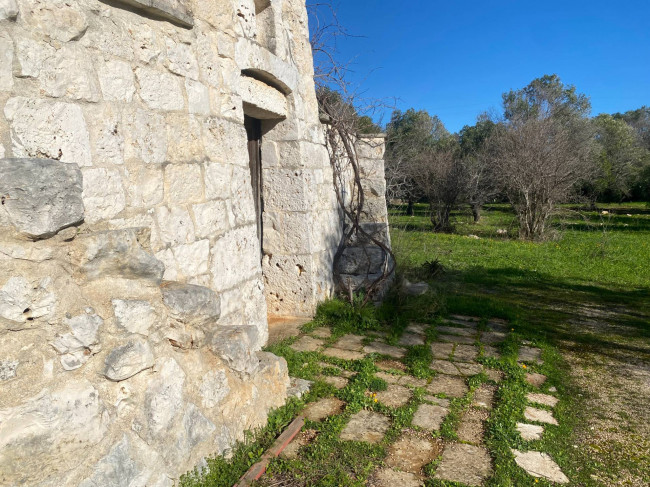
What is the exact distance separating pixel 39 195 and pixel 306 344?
283 cm

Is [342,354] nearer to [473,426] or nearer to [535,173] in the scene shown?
[473,426]

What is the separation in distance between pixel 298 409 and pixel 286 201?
2357 millimetres

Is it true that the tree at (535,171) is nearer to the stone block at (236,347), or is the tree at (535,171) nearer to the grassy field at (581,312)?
the grassy field at (581,312)

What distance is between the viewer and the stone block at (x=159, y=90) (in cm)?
234

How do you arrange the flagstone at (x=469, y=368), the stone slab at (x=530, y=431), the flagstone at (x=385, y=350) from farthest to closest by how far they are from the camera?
1. the flagstone at (x=385, y=350)
2. the flagstone at (x=469, y=368)
3. the stone slab at (x=530, y=431)

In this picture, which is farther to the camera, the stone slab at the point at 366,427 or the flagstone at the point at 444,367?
the flagstone at the point at 444,367

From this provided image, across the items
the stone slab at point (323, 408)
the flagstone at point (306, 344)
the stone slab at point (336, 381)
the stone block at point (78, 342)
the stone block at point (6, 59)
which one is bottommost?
the stone slab at point (323, 408)

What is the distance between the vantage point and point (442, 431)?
8.97 ft

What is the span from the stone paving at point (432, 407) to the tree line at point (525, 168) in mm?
3444

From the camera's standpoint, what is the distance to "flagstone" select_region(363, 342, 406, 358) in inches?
154

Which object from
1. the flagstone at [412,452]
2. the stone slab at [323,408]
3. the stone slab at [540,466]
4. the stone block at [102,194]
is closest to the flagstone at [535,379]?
the stone slab at [540,466]

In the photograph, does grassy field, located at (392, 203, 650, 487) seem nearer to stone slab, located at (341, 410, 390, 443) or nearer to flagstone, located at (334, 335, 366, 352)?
stone slab, located at (341, 410, 390, 443)

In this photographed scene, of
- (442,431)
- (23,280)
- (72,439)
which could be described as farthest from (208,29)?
(442,431)

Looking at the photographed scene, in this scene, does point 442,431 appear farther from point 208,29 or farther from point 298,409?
point 208,29
